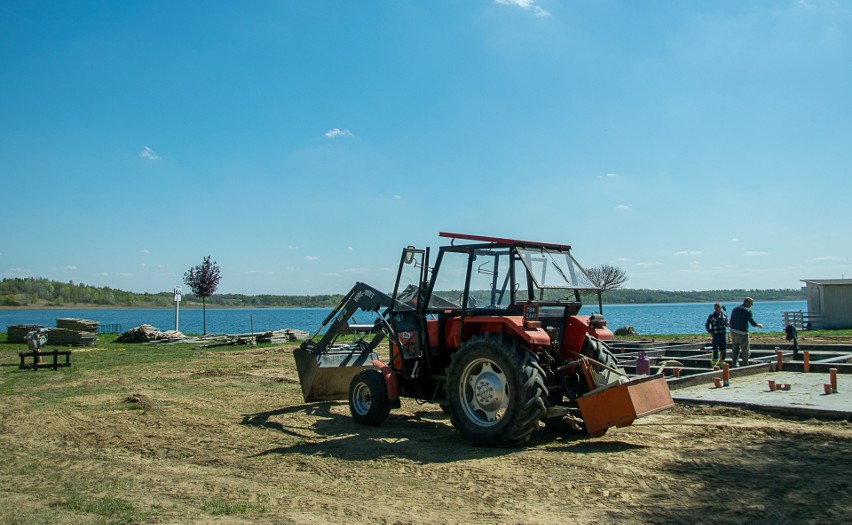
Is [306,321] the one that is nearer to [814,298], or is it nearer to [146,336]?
[146,336]

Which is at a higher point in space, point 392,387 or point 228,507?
point 392,387

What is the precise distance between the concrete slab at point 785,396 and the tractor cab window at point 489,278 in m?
3.99

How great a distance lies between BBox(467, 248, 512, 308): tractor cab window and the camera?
8188 mm

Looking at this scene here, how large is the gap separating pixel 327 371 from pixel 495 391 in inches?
144

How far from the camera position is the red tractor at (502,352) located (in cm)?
716

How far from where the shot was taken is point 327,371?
1026 centimetres

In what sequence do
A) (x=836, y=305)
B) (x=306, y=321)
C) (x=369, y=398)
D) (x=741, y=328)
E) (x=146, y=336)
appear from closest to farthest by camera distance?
(x=369, y=398) → (x=741, y=328) → (x=146, y=336) → (x=836, y=305) → (x=306, y=321)

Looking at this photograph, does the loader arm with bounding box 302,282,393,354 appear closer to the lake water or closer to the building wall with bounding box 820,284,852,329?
the lake water

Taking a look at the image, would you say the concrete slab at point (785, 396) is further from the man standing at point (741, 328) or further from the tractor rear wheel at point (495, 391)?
the tractor rear wheel at point (495, 391)

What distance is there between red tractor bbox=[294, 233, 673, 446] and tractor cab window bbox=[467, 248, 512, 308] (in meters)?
0.01

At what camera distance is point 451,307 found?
334 inches

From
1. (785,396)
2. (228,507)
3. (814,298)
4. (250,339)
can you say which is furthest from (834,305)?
(228,507)

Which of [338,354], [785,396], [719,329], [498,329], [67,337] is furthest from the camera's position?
[67,337]

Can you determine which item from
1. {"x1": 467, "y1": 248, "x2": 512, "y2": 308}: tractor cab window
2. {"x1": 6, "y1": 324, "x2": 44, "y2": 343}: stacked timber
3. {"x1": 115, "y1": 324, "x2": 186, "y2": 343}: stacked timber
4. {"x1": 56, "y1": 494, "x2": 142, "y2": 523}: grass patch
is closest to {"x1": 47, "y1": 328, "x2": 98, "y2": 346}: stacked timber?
{"x1": 6, "y1": 324, "x2": 44, "y2": 343}: stacked timber
